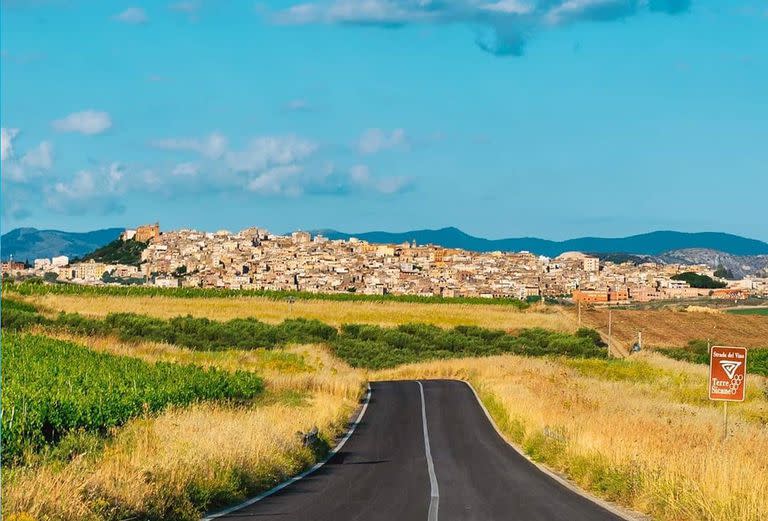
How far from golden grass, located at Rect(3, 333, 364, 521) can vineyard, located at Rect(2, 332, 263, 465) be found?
3.66 ft

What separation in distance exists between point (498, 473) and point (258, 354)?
35.2 metres

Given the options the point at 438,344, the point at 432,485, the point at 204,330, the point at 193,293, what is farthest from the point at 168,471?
the point at 193,293

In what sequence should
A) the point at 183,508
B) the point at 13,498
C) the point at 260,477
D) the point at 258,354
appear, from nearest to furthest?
1. the point at 13,498
2. the point at 183,508
3. the point at 260,477
4. the point at 258,354

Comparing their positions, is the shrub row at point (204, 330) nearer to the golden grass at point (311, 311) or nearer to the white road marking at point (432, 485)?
the golden grass at point (311, 311)

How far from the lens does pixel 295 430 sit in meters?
22.5

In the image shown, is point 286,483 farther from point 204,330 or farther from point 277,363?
point 204,330

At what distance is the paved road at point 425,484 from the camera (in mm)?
14812

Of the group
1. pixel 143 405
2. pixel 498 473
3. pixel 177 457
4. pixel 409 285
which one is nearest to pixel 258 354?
pixel 143 405

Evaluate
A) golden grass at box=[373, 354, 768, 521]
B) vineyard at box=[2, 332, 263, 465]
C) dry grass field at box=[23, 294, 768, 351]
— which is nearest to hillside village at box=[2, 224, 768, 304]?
dry grass field at box=[23, 294, 768, 351]

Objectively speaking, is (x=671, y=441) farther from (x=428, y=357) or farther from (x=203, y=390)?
(x=428, y=357)

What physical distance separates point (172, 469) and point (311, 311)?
259 feet

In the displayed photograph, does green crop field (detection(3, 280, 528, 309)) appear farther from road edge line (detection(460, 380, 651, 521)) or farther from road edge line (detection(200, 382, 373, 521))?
road edge line (detection(460, 380, 651, 521))

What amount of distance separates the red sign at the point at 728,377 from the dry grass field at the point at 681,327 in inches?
2483

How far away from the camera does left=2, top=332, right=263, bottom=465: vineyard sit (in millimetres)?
19266
